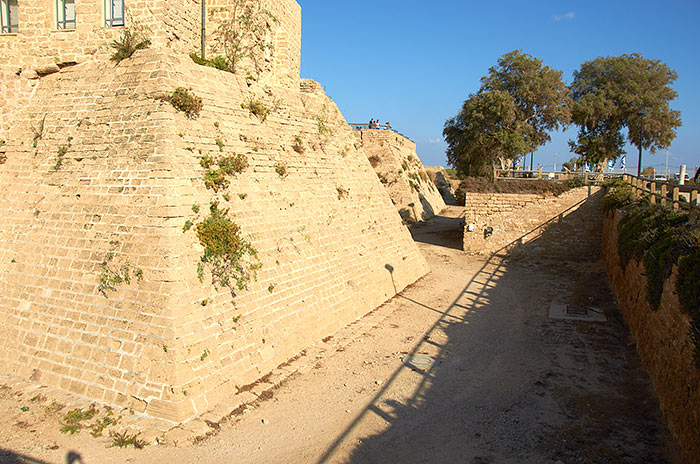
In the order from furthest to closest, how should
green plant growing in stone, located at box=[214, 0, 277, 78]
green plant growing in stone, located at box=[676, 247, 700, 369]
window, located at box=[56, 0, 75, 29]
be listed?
green plant growing in stone, located at box=[214, 0, 277, 78], window, located at box=[56, 0, 75, 29], green plant growing in stone, located at box=[676, 247, 700, 369]

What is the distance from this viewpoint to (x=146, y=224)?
25.1ft

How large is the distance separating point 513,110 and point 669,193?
17625 mm

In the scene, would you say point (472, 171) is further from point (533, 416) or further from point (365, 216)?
point (533, 416)

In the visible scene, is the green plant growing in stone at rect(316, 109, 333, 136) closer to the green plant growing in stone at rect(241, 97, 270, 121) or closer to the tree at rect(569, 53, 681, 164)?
the green plant growing in stone at rect(241, 97, 270, 121)

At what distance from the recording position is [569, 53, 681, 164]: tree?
30.7m

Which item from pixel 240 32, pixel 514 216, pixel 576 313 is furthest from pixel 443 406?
pixel 514 216

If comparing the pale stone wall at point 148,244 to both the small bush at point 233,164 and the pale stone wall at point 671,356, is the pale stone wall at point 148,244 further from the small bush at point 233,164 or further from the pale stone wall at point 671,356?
the pale stone wall at point 671,356

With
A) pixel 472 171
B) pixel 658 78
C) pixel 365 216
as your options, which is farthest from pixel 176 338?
pixel 658 78

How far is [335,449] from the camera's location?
6.44 metres

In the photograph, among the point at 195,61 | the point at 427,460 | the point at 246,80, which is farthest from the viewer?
the point at 246,80

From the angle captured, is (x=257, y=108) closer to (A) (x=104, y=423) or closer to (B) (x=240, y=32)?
(B) (x=240, y=32)

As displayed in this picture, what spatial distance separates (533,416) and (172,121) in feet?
27.1

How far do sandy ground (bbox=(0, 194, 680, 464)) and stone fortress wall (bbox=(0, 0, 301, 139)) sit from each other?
7095mm

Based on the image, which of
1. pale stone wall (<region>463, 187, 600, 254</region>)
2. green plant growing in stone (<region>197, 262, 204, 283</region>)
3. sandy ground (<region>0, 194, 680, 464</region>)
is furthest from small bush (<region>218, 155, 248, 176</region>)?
pale stone wall (<region>463, 187, 600, 254</region>)
